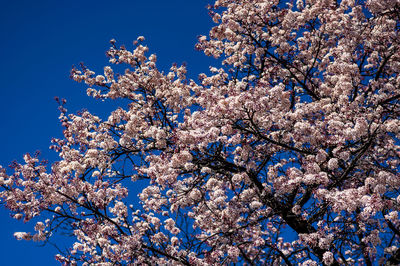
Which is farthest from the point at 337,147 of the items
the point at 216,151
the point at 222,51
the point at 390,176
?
the point at 222,51

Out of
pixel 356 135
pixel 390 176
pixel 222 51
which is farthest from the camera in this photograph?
pixel 222 51

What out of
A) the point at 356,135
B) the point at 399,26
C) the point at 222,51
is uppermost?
the point at 222,51

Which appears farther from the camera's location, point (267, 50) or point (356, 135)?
point (267, 50)

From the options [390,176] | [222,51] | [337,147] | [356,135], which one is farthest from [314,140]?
[222,51]

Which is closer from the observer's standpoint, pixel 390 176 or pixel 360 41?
pixel 390 176

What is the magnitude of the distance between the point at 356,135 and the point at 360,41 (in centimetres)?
418

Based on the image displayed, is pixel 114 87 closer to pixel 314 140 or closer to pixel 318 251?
pixel 314 140

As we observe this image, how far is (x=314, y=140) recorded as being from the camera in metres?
9.10

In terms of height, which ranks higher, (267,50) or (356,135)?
(267,50)

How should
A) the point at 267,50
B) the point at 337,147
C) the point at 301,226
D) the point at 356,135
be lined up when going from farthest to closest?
A: 1. the point at 267,50
2. the point at 301,226
3. the point at 337,147
4. the point at 356,135

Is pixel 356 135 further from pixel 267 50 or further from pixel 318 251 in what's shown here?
pixel 267 50

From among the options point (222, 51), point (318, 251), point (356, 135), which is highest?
point (222, 51)

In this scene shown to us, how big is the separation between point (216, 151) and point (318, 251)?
11.0 ft

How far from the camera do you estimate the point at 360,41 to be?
1038cm
